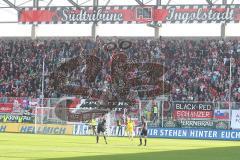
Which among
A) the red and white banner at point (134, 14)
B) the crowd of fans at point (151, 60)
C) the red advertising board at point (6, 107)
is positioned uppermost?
the red and white banner at point (134, 14)

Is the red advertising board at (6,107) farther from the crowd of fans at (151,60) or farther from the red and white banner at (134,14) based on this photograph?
the red and white banner at (134,14)

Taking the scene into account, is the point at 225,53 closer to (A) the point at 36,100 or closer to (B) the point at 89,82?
(B) the point at 89,82

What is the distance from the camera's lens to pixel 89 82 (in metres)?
55.5

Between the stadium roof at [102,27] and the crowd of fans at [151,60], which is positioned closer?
the crowd of fans at [151,60]

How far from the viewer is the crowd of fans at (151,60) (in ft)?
170

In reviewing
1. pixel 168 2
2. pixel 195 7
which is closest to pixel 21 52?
pixel 168 2

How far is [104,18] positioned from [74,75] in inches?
236

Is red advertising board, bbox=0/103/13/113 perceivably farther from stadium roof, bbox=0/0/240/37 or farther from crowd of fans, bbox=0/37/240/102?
stadium roof, bbox=0/0/240/37

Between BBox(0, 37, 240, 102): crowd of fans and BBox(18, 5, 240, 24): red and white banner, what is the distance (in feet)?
12.6

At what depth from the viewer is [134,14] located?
52.6 m

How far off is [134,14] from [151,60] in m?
5.28

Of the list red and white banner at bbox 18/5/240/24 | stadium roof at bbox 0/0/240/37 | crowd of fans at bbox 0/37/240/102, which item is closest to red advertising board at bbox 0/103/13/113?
crowd of fans at bbox 0/37/240/102

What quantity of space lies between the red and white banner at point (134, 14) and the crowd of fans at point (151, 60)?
3.84m

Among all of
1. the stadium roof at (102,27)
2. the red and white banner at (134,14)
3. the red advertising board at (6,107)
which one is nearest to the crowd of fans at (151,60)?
the stadium roof at (102,27)
